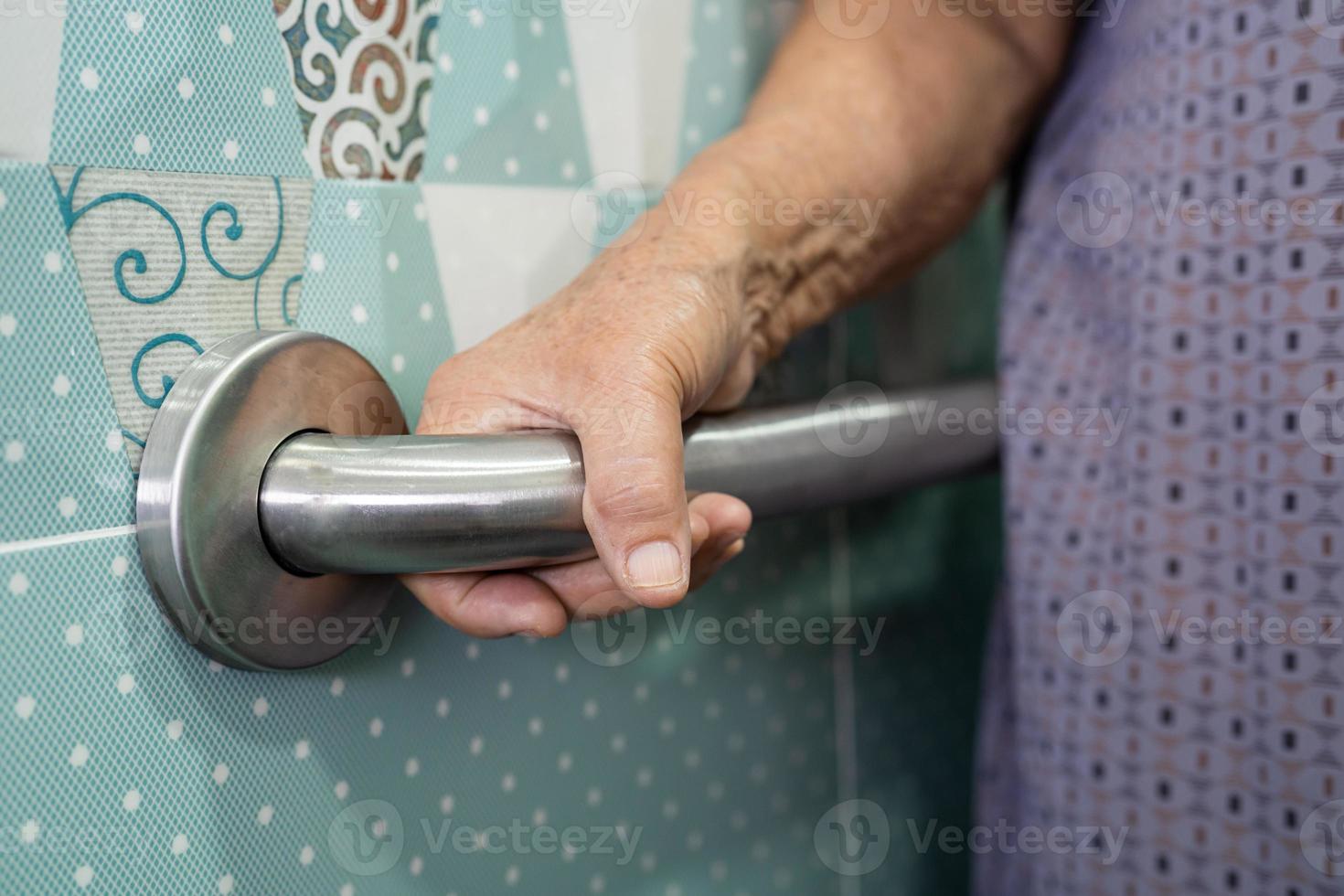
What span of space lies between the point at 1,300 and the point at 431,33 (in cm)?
13

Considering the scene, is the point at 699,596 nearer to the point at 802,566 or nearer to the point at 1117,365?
the point at 802,566

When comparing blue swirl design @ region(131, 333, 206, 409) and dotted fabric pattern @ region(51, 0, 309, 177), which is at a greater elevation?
dotted fabric pattern @ region(51, 0, 309, 177)

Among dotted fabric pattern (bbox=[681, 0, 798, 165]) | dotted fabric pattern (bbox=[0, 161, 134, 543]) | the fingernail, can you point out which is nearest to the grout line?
dotted fabric pattern (bbox=[0, 161, 134, 543])

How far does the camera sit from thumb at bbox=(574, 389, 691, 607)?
215mm

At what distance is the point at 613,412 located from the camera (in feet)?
0.74

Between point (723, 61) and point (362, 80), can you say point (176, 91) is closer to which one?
point (362, 80)

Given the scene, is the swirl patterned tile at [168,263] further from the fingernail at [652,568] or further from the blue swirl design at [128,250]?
the fingernail at [652,568]

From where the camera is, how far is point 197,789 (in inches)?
9.3

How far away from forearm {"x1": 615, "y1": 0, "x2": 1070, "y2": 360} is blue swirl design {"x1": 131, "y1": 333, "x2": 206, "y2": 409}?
11cm

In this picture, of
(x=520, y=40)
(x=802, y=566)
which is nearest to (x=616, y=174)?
(x=520, y=40)

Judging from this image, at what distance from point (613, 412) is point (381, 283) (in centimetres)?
9

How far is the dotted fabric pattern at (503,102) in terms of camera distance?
29cm

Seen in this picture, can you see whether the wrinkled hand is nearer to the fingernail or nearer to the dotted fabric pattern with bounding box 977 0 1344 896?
the fingernail

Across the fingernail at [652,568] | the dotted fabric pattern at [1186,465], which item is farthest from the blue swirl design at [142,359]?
the dotted fabric pattern at [1186,465]
